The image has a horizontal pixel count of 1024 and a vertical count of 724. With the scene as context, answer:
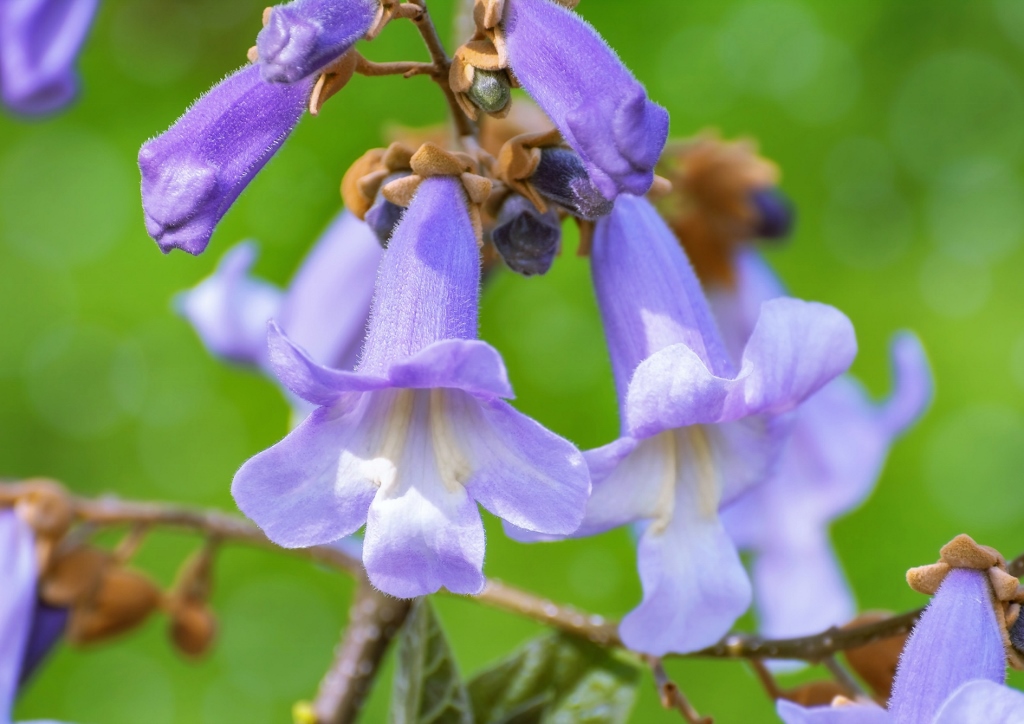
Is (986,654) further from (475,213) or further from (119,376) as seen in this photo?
(119,376)

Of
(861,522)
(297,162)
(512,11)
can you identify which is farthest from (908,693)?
(297,162)

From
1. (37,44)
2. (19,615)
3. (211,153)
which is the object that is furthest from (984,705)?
(37,44)

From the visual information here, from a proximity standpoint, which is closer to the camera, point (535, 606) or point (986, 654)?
point (986, 654)

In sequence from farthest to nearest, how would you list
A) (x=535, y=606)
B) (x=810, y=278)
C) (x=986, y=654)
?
(x=810, y=278)
(x=535, y=606)
(x=986, y=654)

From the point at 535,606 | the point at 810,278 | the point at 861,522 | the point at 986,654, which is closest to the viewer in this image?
the point at 986,654

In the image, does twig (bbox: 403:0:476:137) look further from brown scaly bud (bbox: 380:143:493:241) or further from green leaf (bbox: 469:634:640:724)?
green leaf (bbox: 469:634:640:724)

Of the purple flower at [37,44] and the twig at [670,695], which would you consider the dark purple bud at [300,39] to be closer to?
the twig at [670,695]

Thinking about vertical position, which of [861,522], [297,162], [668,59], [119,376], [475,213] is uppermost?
[475,213]
